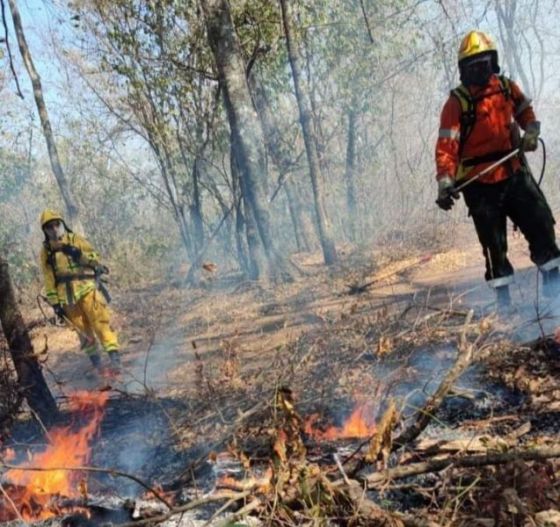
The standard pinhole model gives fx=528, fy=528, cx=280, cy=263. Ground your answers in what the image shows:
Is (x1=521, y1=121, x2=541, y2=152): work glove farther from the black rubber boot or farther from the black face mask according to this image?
the black rubber boot

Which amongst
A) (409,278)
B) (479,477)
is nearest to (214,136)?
(409,278)

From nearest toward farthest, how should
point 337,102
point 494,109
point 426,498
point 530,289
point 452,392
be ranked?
1. point 426,498
2. point 452,392
3. point 494,109
4. point 530,289
5. point 337,102

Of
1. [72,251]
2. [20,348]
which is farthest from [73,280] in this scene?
[20,348]

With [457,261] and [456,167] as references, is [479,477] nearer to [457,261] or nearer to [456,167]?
[456,167]

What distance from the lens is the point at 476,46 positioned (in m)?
4.07

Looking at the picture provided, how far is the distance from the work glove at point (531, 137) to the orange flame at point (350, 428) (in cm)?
238

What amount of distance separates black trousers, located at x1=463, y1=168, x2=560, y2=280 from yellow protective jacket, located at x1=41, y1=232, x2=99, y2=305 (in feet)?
14.4

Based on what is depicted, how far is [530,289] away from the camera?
5328 millimetres

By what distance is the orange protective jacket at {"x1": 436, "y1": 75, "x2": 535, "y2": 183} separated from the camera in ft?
13.7

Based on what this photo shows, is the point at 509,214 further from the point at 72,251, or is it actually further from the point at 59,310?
the point at 59,310

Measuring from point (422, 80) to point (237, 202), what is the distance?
479 inches

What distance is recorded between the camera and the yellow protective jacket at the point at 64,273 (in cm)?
624

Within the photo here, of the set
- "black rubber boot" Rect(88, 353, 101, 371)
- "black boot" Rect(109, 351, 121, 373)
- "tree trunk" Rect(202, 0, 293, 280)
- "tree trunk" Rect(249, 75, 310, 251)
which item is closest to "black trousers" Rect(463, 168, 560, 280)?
"black boot" Rect(109, 351, 121, 373)

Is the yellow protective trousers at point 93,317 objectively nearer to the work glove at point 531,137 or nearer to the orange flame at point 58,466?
the orange flame at point 58,466
